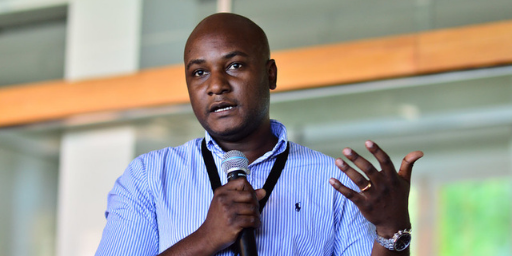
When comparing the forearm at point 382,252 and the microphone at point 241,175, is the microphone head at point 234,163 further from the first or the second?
the forearm at point 382,252

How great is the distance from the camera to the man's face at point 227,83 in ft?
6.48

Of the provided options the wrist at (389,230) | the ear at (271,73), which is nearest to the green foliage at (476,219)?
the ear at (271,73)

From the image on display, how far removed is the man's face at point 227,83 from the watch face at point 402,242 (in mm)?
527

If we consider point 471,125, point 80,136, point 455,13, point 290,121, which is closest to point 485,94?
point 471,125

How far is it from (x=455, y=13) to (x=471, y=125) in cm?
88

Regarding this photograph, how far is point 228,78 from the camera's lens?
198 centimetres

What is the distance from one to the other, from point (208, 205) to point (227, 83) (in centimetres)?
34

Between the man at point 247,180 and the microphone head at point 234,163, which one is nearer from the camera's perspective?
the microphone head at point 234,163

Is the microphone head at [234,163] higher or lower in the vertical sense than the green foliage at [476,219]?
higher

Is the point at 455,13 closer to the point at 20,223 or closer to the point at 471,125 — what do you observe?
the point at 471,125

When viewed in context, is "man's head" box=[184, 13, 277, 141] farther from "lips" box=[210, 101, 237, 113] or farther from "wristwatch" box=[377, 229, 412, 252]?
"wristwatch" box=[377, 229, 412, 252]

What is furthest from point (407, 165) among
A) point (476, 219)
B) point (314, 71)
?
point (314, 71)

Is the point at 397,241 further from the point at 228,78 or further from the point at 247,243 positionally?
the point at 228,78

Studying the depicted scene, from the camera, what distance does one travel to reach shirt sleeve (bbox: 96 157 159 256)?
6.20 ft
